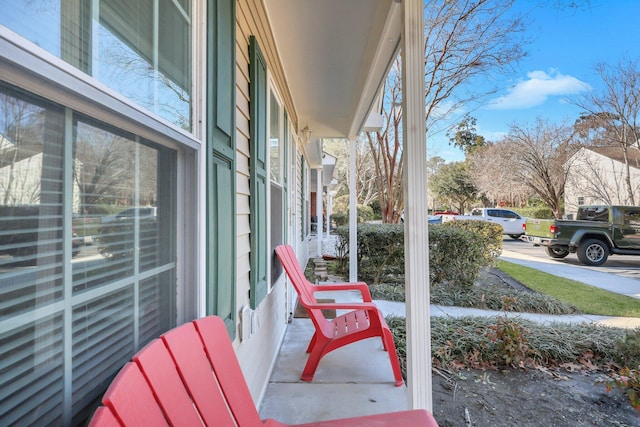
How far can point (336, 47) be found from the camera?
2.63 m

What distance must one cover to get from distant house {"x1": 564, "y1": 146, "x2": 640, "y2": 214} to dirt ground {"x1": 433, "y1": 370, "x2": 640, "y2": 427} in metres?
13.8

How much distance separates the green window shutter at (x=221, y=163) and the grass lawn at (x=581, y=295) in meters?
4.84

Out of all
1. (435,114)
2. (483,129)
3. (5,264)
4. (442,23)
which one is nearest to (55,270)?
(5,264)

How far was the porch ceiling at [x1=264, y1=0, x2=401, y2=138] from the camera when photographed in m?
2.12

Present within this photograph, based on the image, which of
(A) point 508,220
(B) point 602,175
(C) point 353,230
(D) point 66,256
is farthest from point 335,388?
(B) point 602,175

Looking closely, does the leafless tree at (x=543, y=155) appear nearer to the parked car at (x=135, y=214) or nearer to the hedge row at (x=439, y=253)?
the hedge row at (x=439, y=253)

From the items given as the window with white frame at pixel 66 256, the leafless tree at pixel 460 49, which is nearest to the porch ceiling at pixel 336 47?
the window with white frame at pixel 66 256

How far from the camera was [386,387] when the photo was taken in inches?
89.3

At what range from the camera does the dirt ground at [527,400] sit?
196cm

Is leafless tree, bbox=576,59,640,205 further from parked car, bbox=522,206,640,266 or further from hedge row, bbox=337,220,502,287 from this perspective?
hedge row, bbox=337,220,502,287

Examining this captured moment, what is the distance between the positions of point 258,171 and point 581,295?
214 inches

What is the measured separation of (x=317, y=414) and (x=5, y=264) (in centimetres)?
194

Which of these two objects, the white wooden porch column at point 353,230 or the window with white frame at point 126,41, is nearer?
the window with white frame at point 126,41

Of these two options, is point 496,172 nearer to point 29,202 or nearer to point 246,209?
point 246,209
